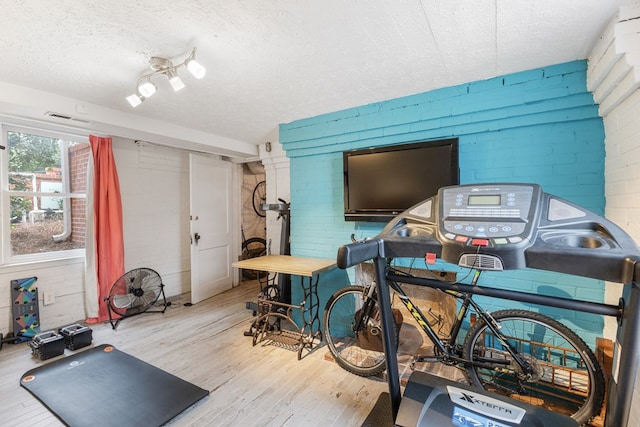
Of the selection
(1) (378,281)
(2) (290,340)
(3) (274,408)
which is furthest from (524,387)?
(2) (290,340)

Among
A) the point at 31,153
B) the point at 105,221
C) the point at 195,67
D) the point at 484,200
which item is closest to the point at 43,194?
the point at 31,153

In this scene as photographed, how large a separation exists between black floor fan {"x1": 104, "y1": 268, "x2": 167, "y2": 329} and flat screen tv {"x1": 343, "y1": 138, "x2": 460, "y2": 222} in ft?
8.82

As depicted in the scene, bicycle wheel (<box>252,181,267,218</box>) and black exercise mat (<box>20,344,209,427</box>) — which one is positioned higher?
bicycle wheel (<box>252,181,267,218</box>)

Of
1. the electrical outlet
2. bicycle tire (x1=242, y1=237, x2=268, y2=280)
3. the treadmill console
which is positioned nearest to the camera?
the treadmill console

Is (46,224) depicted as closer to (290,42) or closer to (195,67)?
(195,67)

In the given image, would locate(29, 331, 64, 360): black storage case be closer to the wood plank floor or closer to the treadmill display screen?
the wood plank floor

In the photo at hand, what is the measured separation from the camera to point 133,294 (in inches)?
138

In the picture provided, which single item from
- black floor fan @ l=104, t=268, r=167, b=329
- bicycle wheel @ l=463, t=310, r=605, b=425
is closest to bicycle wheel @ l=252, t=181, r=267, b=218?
black floor fan @ l=104, t=268, r=167, b=329

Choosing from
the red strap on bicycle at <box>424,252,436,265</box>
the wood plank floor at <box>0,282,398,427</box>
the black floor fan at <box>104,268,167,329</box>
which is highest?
the red strap on bicycle at <box>424,252,436,265</box>

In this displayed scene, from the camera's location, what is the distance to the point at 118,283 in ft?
11.2

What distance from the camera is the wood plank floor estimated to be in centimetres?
190

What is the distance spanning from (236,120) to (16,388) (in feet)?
9.59

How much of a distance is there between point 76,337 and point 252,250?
289cm

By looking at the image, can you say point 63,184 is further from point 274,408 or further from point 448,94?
point 448,94
